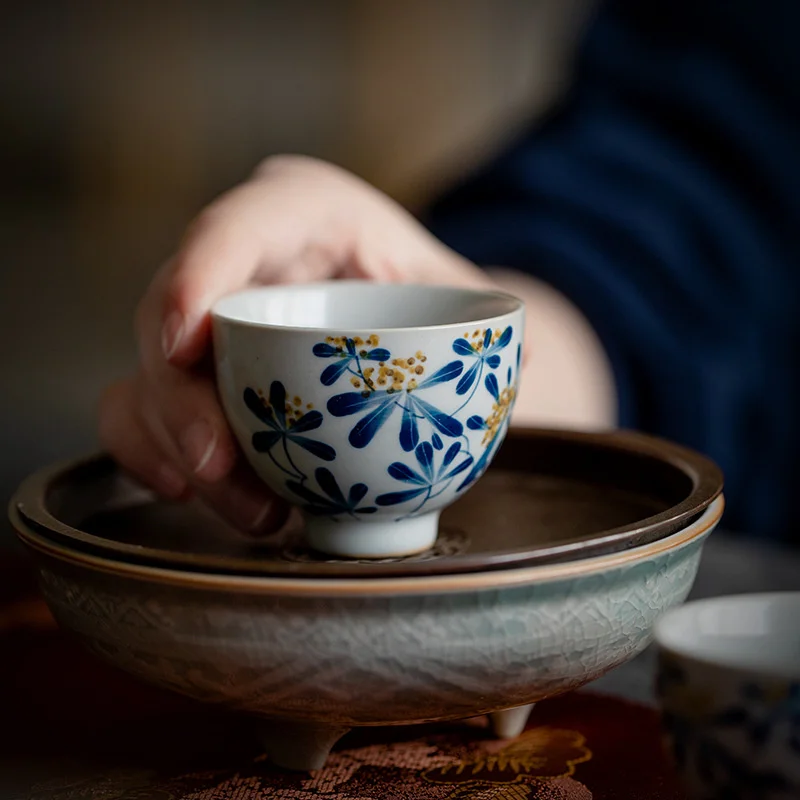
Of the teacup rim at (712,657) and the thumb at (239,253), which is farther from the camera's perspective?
the thumb at (239,253)

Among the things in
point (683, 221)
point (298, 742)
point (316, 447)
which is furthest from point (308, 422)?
point (683, 221)

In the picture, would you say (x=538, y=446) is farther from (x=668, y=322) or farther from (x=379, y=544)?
(x=668, y=322)

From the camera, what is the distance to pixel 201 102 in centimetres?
257

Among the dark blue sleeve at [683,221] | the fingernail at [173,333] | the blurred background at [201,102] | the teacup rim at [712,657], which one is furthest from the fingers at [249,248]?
the blurred background at [201,102]

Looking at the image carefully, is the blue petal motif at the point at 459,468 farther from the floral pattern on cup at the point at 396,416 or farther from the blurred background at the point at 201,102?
the blurred background at the point at 201,102

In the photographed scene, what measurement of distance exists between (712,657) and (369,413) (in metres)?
0.16

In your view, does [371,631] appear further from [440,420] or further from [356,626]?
[440,420]

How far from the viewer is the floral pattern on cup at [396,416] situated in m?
0.39

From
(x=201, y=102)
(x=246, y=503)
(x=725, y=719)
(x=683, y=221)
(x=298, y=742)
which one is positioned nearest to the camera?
(x=725, y=719)

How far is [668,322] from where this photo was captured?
39.2 inches

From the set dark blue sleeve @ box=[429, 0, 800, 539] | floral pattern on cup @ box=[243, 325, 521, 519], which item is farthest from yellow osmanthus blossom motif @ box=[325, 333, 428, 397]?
dark blue sleeve @ box=[429, 0, 800, 539]

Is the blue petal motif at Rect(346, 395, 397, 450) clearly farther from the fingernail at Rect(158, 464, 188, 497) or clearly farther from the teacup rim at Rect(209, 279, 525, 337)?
the fingernail at Rect(158, 464, 188, 497)

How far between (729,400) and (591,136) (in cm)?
29

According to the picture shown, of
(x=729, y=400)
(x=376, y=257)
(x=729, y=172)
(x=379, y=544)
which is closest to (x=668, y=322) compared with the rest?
(x=729, y=400)
